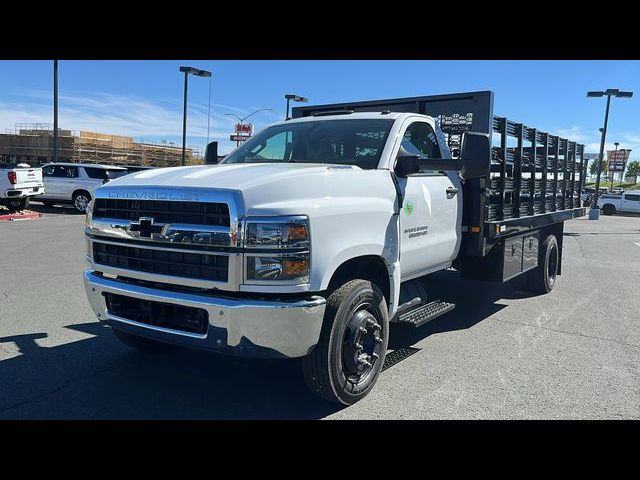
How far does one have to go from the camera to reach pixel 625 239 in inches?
750

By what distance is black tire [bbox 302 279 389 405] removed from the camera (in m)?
3.56

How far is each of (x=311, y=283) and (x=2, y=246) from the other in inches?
402

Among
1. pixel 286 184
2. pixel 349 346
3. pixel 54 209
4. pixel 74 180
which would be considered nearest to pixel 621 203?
pixel 74 180

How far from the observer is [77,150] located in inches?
2355

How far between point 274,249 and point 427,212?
6.45ft

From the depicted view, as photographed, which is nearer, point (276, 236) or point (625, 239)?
point (276, 236)

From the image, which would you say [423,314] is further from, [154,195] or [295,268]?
[154,195]

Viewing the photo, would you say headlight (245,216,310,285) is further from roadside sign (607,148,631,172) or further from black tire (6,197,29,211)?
roadside sign (607,148,631,172)

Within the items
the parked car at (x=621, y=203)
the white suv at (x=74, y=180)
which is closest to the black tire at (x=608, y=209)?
the parked car at (x=621, y=203)

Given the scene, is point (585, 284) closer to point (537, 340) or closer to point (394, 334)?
point (537, 340)

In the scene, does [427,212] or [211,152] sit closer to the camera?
[427,212]

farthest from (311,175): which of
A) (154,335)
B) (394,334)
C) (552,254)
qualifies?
(552,254)
